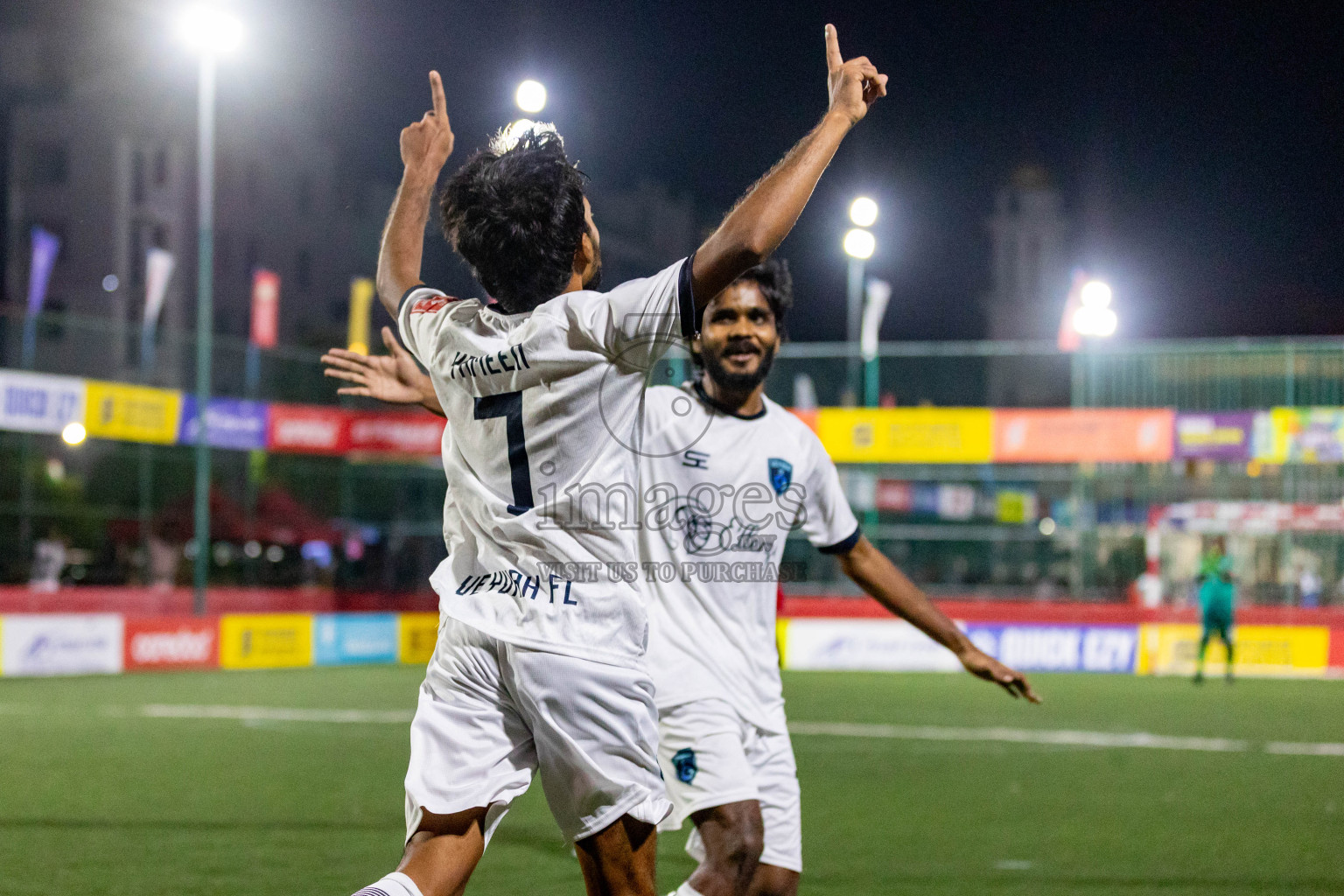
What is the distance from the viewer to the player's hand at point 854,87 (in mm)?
2766

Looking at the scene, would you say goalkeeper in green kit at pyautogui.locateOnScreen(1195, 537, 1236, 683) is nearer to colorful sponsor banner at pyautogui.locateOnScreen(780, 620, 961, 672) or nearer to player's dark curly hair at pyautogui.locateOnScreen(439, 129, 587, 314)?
colorful sponsor banner at pyautogui.locateOnScreen(780, 620, 961, 672)

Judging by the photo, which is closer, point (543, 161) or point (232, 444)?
point (543, 161)

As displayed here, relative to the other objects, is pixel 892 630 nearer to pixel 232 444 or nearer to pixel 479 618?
pixel 232 444

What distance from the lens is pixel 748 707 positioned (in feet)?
14.1

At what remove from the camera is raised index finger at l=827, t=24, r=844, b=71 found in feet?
9.56

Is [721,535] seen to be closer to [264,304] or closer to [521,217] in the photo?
[521,217]

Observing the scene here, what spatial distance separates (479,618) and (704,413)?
201cm

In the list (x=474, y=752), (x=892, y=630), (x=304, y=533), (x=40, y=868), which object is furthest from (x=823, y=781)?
(x=304, y=533)

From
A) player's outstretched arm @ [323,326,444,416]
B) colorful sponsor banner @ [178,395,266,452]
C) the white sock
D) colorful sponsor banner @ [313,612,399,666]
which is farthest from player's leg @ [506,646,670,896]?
colorful sponsor banner @ [178,395,266,452]

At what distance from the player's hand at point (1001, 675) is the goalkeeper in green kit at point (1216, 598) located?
16935 millimetres

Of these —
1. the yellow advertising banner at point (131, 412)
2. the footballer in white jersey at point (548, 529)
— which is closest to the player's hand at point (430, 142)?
the footballer in white jersey at point (548, 529)

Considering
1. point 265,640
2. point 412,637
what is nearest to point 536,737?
point 265,640

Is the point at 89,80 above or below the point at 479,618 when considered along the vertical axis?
above

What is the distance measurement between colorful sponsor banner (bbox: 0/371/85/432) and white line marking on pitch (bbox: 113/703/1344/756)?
24.2 feet
